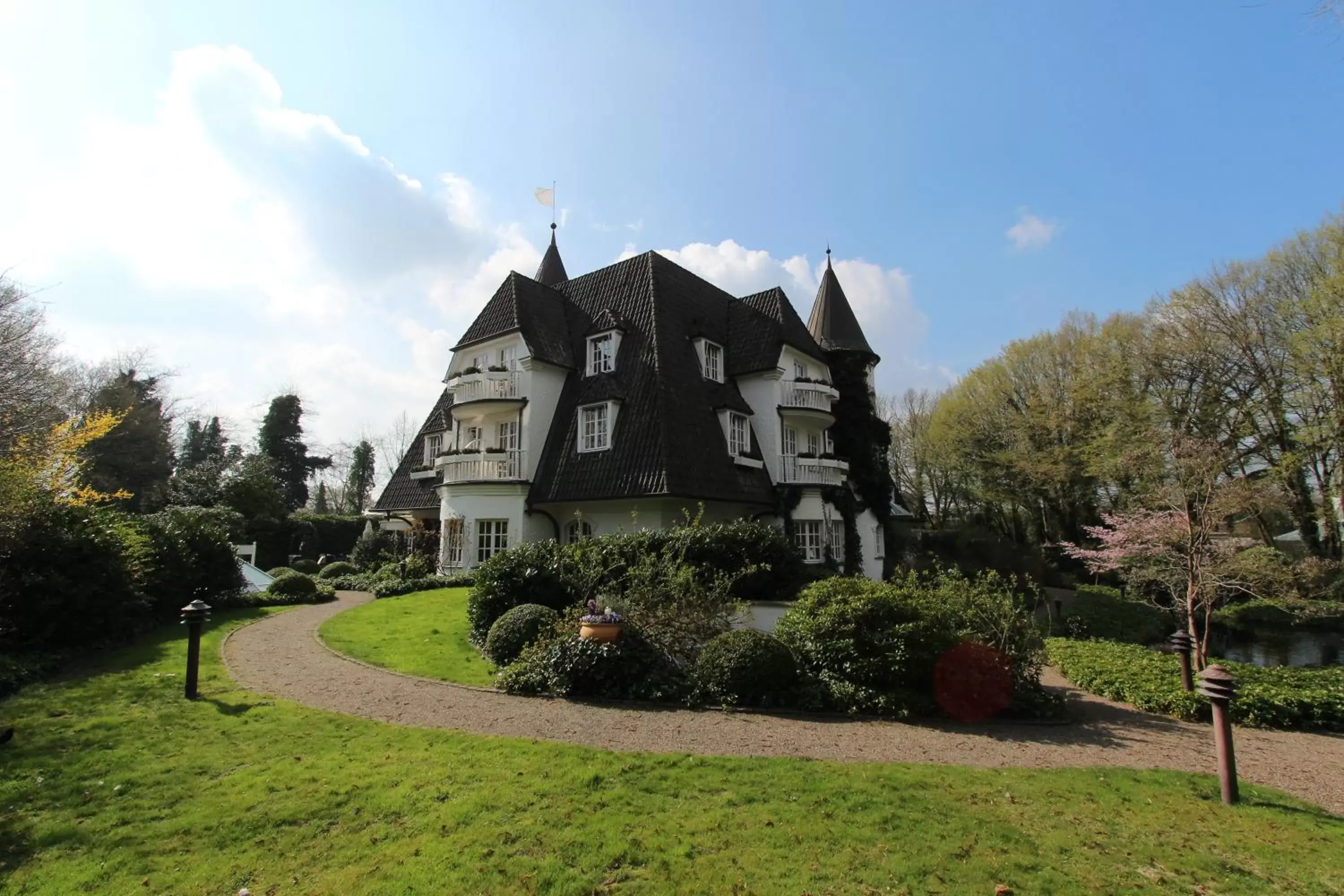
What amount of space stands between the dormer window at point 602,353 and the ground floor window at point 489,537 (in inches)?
242

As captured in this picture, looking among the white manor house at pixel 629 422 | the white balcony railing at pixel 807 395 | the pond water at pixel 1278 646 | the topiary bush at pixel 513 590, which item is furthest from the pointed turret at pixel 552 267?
the pond water at pixel 1278 646

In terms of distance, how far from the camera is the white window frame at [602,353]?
23.0 meters

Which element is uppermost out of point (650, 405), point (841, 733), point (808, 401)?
point (808, 401)

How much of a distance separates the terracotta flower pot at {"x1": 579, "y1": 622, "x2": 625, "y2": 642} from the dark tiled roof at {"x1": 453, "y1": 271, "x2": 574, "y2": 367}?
44.5 ft

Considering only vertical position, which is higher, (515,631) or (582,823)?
(515,631)

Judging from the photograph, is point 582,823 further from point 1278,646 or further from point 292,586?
point 1278,646

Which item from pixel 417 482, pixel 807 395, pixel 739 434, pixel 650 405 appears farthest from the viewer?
pixel 417 482

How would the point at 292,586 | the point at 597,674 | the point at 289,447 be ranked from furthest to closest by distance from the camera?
the point at 289,447 < the point at 292,586 < the point at 597,674

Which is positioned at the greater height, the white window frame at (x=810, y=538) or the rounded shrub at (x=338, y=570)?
the white window frame at (x=810, y=538)

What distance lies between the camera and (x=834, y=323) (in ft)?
96.3

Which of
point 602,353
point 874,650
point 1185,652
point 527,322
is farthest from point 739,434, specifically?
point 1185,652

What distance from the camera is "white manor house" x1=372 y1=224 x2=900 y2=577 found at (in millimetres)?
20750

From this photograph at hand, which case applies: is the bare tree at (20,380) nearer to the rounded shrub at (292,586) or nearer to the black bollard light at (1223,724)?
the rounded shrub at (292,586)

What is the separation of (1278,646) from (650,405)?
2411 centimetres
